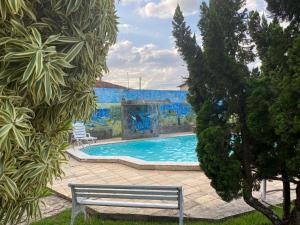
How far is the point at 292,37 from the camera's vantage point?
3607 mm

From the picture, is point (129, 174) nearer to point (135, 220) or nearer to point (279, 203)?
point (135, 220)

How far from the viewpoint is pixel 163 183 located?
7762mm

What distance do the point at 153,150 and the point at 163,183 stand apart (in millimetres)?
9636

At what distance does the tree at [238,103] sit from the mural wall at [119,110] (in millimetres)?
13917

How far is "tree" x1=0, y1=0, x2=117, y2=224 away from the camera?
9.09 ft

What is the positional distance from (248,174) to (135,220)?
2164 millimetres

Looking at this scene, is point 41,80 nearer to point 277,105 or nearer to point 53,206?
point 277,105

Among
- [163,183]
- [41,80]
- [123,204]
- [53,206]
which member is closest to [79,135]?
[163,183]

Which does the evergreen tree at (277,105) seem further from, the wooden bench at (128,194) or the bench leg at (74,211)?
the bench leg at (74,211)

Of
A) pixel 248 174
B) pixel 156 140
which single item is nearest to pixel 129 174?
pixel 248 174

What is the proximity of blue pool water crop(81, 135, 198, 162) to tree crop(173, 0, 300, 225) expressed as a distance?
1027 cm

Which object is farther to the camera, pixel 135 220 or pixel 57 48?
pixel 135 220

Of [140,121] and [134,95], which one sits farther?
[134,95]

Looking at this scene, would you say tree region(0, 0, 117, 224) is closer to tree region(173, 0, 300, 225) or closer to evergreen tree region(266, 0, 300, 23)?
tree region(173, 0, 300, 225)
